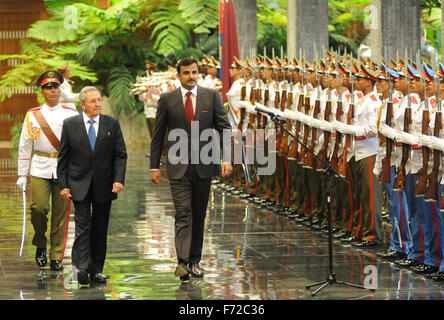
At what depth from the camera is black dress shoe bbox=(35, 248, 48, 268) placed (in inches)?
360

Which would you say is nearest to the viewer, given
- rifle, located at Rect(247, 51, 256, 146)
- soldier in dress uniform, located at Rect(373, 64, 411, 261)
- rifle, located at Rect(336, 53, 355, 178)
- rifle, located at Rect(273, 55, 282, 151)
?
soldier in dress uniform, located at Rect(373, 64, 411, 261)

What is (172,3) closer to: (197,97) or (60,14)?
(60,14)

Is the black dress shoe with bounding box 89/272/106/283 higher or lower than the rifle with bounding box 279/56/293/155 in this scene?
lower

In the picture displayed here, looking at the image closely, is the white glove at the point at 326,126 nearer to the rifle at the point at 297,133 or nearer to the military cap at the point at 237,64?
the rifle at the point at 297,133

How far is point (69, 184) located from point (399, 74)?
328 centimetres

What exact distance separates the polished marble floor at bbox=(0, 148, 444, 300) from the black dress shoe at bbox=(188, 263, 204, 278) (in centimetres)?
7

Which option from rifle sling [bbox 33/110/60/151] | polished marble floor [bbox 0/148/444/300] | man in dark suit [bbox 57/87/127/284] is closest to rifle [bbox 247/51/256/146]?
polished marble floor [bbox 0/148/444/300]

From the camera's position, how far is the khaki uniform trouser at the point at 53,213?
907 cm

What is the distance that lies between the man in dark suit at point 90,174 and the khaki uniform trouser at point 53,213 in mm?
932

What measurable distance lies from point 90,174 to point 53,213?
47.8 inches

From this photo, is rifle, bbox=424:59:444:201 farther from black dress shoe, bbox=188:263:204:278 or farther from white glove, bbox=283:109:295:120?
white glove, bbox=283:109:295:120

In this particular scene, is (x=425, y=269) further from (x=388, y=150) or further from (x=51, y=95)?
(x=51, y=95)

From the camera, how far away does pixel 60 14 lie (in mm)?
27828
